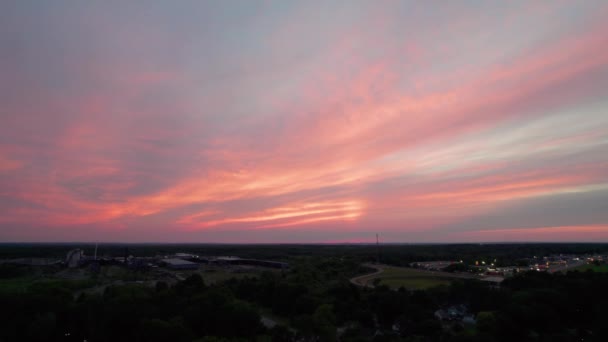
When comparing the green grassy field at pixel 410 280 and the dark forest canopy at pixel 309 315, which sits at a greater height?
the dark forest canopy at pixel 309 315

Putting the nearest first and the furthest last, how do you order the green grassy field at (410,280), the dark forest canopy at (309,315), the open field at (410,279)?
the dark forest canopy at (309,315), the green grassy field at (410,280), the open field at (410,279)

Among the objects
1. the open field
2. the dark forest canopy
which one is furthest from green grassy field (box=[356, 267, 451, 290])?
the dark forest canopy

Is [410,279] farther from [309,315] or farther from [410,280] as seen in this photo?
[309,315]

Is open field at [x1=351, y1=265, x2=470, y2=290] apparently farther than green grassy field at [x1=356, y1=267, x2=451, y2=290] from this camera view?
Yes

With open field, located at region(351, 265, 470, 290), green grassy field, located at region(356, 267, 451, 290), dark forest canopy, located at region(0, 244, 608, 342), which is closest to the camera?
dark forest canopy, located at region(0, 244, 608, 342)

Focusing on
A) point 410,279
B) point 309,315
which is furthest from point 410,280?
point 309,315

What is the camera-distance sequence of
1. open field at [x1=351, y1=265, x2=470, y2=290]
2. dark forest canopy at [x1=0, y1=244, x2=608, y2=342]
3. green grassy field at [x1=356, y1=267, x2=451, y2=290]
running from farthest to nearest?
open field at [x1=351, y1=265, x2=470, y2=290] → green grassy field at [x1=356, y1=267, x2=451, y2=290] → dark forest canopy at [x1=0, y1=244, x2=608, y2=342]

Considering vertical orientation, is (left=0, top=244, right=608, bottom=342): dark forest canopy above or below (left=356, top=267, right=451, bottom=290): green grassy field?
above

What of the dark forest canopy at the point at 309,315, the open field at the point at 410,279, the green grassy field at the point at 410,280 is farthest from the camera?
the open field at the point at 410,279

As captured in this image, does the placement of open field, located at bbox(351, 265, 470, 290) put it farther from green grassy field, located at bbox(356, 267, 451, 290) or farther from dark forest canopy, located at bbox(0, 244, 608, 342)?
dark forest canopy, located at bbox(0, 244, 608, 342)

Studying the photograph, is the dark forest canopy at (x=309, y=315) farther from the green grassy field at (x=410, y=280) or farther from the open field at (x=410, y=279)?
the open field at (x=410, y=279)

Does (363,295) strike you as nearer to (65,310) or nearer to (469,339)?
(469,339)

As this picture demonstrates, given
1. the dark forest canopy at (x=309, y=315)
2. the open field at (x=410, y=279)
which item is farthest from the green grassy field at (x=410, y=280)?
the dark forest canopy at (x=309, y=315)
